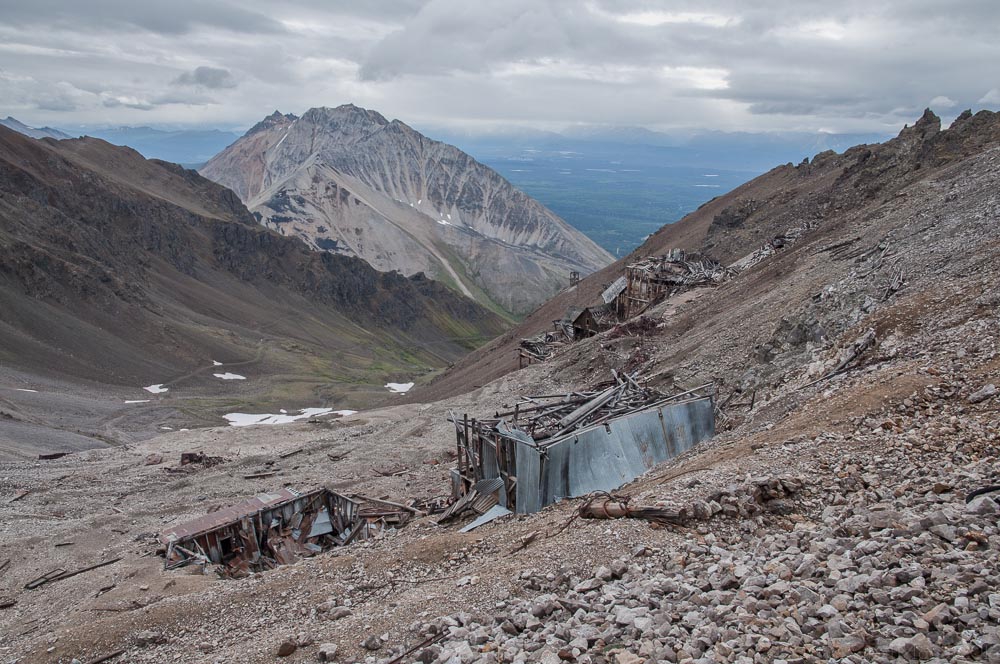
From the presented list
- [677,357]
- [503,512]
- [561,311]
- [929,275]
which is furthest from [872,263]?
[561,311]

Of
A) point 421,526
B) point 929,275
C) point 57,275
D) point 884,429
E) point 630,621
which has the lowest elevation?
point 421,526

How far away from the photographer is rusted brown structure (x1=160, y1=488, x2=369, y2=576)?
62.7 ft

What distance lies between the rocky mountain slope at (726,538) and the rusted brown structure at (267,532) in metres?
1.00

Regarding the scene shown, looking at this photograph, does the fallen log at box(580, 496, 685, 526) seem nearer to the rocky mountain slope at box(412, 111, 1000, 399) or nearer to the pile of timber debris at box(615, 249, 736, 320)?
the rocky mountain slope at box(412, 111, 1000, 399)

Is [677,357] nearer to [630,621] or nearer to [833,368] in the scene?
[833,368]

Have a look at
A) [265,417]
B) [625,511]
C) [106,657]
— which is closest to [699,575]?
[625,511]

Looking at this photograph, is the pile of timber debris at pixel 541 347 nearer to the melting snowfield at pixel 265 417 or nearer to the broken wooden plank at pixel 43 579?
the melting snowfield at pixel 265 417

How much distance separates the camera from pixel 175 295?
336 feet

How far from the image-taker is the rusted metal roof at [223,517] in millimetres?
19266

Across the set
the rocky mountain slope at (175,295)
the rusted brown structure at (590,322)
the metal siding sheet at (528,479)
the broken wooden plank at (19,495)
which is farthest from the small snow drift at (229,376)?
the metal siding sheet at (528,479)

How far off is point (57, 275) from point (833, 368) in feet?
288

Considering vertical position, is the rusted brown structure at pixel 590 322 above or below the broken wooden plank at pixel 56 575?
above

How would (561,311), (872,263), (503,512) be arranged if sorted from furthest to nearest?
(561,311) → (872,263) → (503,512)

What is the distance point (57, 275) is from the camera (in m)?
81.4
